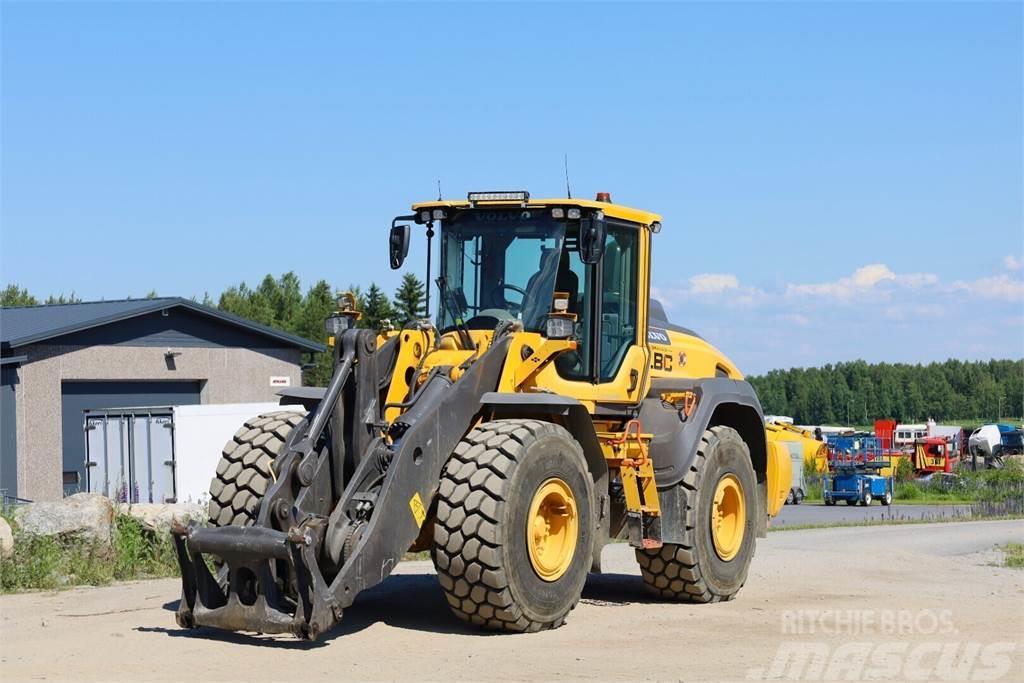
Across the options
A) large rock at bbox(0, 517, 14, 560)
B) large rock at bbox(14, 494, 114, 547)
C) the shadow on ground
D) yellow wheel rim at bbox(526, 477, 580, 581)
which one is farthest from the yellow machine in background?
yellow wheel rim at bbox(526, 477, 580, 581)

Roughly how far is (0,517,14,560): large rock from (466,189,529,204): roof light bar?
6.14 m

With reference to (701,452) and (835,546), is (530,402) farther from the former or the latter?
(835,546)

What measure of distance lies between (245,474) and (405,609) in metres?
2.03

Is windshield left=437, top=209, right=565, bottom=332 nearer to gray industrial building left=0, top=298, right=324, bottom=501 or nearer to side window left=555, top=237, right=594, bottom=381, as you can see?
side window left=555, top=237, right=594, bottom=381

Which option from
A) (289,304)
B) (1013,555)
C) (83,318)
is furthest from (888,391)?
(1013,555)

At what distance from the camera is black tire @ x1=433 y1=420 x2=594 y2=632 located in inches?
400

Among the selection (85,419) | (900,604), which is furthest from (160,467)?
(900,604)

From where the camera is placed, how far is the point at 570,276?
12414 millimetres

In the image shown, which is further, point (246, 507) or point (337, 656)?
A: point (246, 507)

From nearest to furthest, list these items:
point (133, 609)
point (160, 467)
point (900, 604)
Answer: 1. point (133, 609)
2. point (900, 604)
3. point (160, 467)

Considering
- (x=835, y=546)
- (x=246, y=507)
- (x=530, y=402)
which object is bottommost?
(x=835, y=546)

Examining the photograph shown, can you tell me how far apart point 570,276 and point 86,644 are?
497 cm

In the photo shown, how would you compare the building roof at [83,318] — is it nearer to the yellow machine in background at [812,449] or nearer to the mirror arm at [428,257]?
the yellow machine in background at [812,449]

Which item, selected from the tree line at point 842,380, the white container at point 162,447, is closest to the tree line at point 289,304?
the tree line at point 842,380
